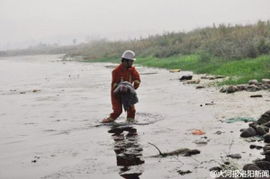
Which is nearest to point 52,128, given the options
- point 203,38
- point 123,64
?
point 123,64

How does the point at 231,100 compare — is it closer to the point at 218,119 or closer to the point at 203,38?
the point at 218,119

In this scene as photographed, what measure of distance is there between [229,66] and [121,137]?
13170 mm

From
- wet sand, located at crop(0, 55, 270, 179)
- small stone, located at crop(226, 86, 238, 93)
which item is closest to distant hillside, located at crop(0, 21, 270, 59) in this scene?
wet sand, located at crop(0, 55, 270, 179)

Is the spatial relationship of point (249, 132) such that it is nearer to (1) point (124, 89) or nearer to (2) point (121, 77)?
(1) point (124, 89)

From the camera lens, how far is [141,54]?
42125 millimetres

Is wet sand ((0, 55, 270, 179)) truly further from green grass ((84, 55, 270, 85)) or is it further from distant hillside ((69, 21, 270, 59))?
distant hillside ((69, 21, 270, 59))

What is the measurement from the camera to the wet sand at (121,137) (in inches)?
266

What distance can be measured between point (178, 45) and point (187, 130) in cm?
→ 2793

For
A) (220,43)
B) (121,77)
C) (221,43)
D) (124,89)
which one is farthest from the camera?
(220,43)

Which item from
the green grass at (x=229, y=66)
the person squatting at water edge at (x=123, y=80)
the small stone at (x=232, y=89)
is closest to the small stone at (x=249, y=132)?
the person squatting at water edge at (x=123, y=80)

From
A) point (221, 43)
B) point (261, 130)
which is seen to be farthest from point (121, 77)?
point (221, 43)

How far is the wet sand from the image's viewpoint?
6.77 meters

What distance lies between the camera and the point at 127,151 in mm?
7746

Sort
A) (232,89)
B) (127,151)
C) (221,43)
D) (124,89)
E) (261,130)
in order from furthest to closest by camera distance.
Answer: (221,43) < (232,89) < (124,89) < (261,130) < (127,151)
